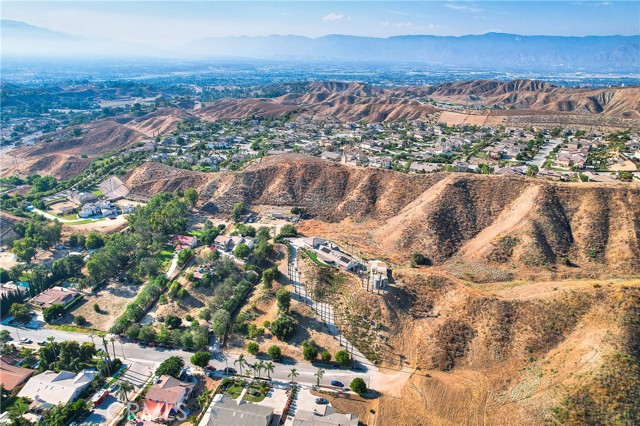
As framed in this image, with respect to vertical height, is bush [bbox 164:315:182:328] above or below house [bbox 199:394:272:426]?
above

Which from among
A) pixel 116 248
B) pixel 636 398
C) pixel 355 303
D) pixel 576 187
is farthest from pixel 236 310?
pixel 576 187

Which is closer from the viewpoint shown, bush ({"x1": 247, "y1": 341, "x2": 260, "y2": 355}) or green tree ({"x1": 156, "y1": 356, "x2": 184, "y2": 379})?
green tree ({"x1": 156, "y1": 356, "x2": 184, "y2": 379})

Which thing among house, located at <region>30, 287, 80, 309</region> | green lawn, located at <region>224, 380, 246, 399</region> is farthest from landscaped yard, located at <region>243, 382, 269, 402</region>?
house, located at <region>30, 287, 80, 309</region>

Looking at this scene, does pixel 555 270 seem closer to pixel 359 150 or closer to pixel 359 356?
pixel 359 356

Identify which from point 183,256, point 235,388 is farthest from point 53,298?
point 235,388

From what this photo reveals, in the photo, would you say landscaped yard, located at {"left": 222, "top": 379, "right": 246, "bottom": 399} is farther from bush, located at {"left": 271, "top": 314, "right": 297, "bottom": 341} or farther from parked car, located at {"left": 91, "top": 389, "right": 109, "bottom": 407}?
parked car, located at {"left": 91, "top": 389, "right": 109, "bottom": 407}

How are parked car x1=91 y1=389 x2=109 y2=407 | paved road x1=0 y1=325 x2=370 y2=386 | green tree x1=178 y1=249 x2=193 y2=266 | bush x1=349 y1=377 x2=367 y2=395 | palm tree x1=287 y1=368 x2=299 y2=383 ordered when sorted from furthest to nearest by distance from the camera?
green tree x1=178 y1=249 x2=193 y2=266, paved road x1=0 y1=325 x2=370 y2=386, palm tree x1=287 y1=368 x2=299 y2=383, parked car x1=91 y1=389 x2=109 y2=407, bush x1=349 y1=377 x2=367 y2=395

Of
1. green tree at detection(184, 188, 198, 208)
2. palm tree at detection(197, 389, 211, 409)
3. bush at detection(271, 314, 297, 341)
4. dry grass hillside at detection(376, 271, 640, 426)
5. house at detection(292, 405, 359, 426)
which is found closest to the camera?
dry grass hillside at detection(376, 271, 640, 426)
